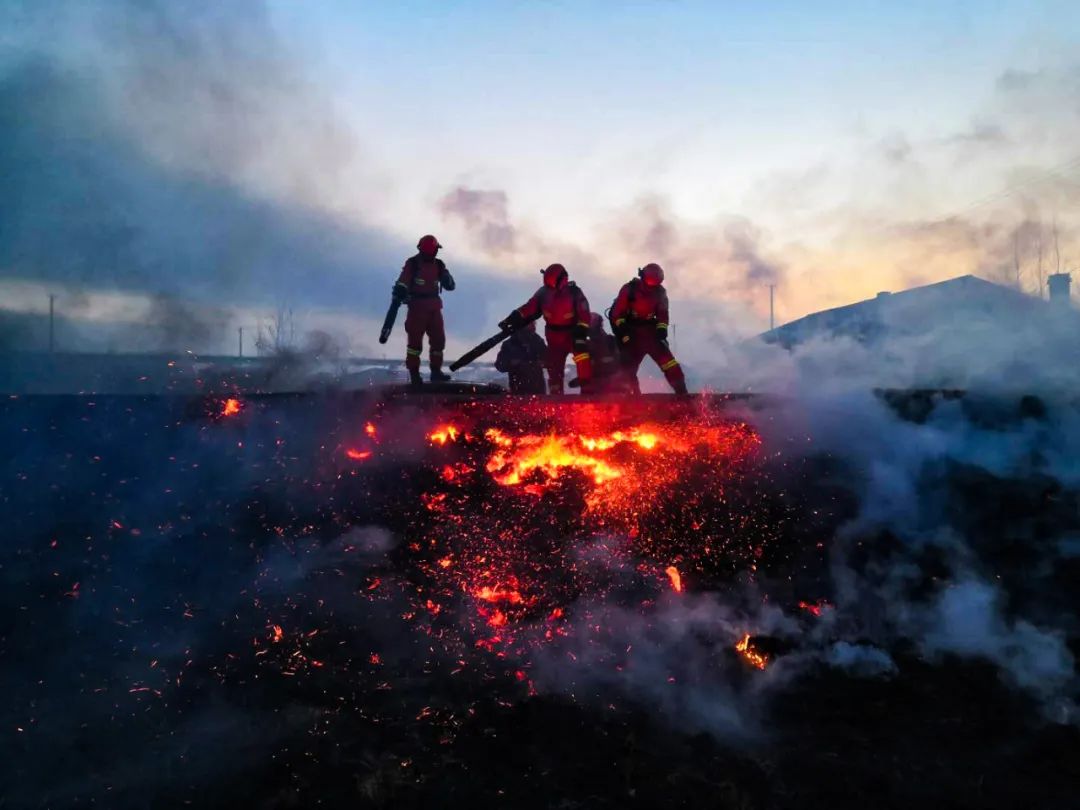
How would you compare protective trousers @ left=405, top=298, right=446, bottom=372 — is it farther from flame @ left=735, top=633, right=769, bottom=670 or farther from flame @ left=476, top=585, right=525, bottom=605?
flame @ left=735, top=633, right=769, bottom=670

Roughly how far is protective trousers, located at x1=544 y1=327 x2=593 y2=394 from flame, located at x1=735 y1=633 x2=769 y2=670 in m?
3.52

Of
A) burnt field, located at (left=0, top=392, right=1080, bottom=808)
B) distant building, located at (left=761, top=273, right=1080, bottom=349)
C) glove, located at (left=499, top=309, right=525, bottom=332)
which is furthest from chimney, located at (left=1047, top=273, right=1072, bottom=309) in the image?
glove, located at (left=499, top=309, right=525, bottom=332)

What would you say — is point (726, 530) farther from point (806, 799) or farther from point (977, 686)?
point (806, 799)

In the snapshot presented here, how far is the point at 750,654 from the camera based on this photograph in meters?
3.81

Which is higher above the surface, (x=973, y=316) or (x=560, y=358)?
(x=973, y=316)

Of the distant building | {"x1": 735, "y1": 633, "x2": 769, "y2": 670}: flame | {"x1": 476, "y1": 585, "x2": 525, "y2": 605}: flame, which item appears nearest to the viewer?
→ {"x1": 735, "y1": 633, "x2": 769, "y2": 670}: flame

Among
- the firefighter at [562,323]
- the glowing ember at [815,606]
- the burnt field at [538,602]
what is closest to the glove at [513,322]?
the firefighter at [562,323]

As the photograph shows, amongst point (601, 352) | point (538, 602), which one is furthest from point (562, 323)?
point (538, 602)

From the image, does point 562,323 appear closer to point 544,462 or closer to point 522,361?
point 522,361

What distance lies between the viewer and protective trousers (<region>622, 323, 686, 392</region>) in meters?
6.76

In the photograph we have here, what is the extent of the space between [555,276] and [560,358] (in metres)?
0.86

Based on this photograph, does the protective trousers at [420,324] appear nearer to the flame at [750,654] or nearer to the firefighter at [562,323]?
the firefighter at [562,323]

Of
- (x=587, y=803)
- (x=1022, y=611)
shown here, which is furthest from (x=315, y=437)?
(x=1022, y=611)

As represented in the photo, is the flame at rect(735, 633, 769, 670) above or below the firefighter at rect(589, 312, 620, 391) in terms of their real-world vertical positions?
below
